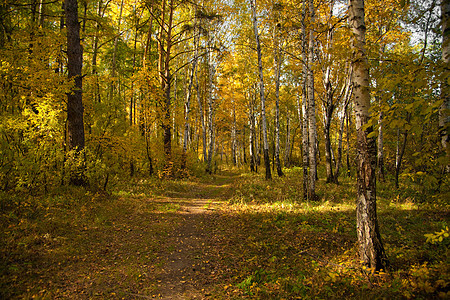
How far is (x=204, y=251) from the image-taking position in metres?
5.33

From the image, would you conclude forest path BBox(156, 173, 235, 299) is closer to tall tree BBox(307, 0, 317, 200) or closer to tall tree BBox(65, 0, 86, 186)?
tall tree BBox(307, 0, 317, 200)

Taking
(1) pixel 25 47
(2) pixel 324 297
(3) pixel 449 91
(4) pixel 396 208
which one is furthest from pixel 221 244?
(1) pixel 25 47

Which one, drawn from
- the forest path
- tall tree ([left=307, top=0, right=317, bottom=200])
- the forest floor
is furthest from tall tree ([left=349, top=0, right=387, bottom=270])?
tall tree ([left=307, top=0, right=317, bottom=200])

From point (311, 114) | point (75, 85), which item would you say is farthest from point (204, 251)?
point (75, 85)

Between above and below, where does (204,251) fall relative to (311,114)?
below

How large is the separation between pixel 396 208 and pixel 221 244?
22.6 ft

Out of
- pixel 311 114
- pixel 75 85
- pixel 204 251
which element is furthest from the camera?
pixel 311 114

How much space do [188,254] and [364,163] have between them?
4.22 meters

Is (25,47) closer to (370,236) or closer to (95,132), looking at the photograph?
(95,132)

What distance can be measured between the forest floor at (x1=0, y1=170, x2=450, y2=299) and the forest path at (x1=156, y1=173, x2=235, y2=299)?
26mm

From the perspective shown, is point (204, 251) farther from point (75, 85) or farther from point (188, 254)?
point (75, 85)

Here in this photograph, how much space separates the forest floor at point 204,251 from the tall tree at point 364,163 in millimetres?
335

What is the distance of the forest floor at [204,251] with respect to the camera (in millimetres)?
3555

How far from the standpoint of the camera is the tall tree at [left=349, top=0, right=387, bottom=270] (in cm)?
383
